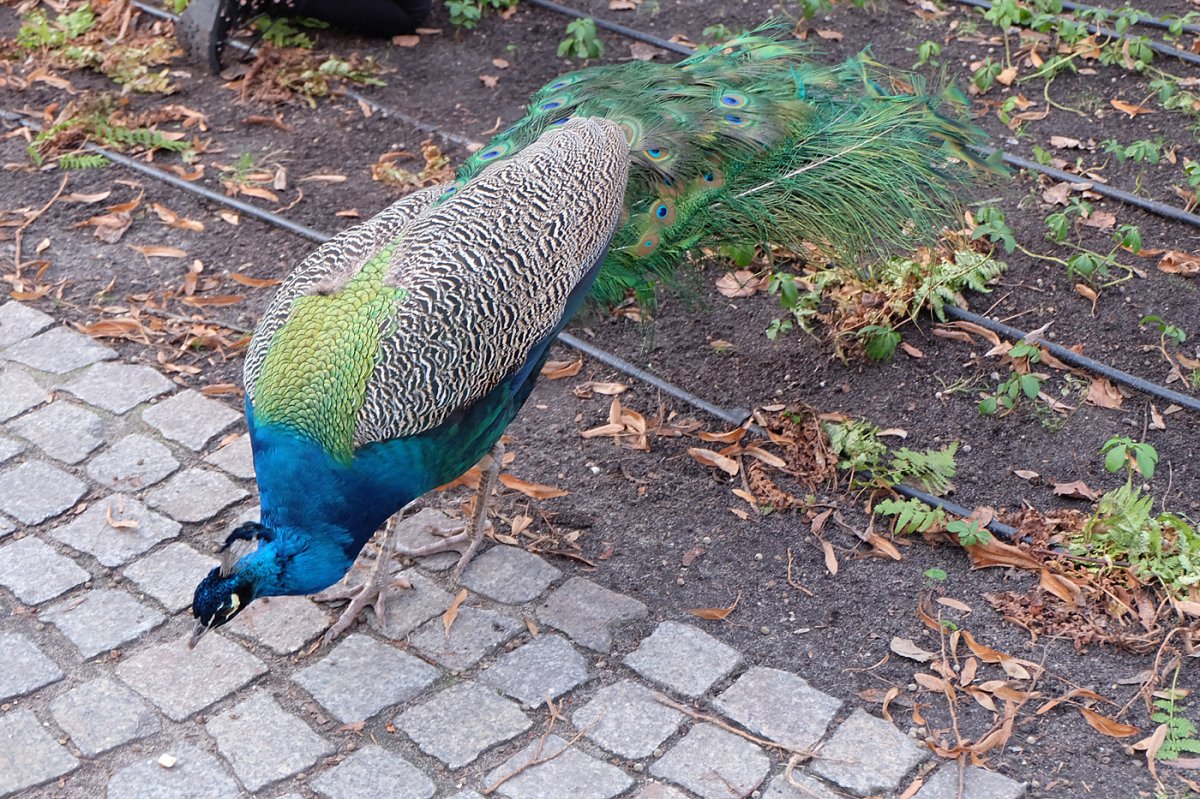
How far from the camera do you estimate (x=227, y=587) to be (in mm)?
2883

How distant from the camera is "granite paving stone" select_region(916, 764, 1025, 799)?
9.68ft

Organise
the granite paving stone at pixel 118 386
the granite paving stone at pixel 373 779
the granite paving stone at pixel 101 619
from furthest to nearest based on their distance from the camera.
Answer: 1. the granite paving stone at pixel 118 386
2. the granite paving stone at pixel 101 619
3. the granite paving stone at pixel 373 779

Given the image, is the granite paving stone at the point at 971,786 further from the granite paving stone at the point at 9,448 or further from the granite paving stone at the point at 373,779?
the granite paving stone at the point at 9,448

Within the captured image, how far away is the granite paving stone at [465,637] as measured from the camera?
11.1 ft

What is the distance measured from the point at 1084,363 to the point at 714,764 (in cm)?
205

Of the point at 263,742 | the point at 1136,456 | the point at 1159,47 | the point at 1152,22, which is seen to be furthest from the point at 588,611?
the point at 1152,22

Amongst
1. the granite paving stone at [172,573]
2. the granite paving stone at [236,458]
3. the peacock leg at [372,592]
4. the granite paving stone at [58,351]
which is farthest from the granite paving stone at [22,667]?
the granite paving stone at [58,351]

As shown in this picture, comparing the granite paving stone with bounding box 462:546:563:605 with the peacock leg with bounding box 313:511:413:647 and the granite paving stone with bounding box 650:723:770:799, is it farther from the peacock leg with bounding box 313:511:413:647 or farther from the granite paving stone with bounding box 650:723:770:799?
the granite paving stone with bounding box 650:723:770:799

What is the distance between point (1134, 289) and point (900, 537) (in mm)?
1537

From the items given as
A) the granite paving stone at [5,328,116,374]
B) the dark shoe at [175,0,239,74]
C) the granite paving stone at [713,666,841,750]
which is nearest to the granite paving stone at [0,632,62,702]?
the granite paving stone at [5,328,116,374]

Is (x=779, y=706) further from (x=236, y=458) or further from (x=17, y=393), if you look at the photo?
(x=17, y=393)

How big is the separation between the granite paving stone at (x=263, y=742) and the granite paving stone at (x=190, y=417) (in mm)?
1121

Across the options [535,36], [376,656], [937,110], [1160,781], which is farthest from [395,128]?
[1160,781]

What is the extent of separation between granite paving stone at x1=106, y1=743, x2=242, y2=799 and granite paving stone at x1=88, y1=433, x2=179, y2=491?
1.08 meters
